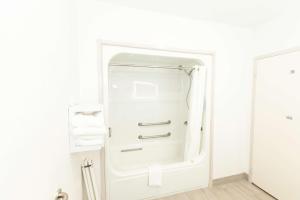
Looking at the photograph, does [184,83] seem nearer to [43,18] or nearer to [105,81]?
[105,81]

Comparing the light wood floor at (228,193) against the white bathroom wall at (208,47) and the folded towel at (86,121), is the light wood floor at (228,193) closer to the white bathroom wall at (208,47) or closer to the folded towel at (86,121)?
the white bathroom wall at (208,47)

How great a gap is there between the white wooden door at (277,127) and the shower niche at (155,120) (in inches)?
28.9

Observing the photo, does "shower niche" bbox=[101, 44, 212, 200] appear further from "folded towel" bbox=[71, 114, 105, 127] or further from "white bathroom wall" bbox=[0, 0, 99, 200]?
"white bathroom wall" bbox=[0, 0, 99, 200]

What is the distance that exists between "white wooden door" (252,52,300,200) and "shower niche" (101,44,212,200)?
2.41 ft

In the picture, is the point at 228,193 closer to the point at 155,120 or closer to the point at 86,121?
the point at 155,120

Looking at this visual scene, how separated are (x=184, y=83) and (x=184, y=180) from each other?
163cm

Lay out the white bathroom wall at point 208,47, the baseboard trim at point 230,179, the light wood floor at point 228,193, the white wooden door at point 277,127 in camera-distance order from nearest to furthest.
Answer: the white bathroom wall at point 208,47, the white wooden door at point 277,127, the light wood floor at point 228,193, the baseboard trim at point 230,179

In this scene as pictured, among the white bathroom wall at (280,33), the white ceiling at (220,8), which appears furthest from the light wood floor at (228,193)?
the white ceiling at (220,8)

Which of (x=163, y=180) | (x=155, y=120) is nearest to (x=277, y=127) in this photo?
(x=163, y=180)

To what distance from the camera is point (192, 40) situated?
6.99ft

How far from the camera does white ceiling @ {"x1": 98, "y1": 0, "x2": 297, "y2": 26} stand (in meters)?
1.77

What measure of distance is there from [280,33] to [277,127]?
120 cm

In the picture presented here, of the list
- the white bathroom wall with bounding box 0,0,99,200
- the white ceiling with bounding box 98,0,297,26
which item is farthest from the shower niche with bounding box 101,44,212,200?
→ the white bathroom wall with bounding box 0,0,99,200

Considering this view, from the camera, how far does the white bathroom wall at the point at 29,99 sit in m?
0.47
